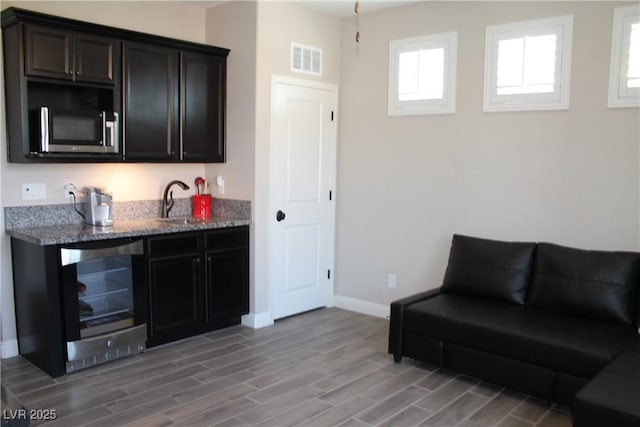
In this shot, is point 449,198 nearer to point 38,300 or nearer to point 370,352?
point 370,352

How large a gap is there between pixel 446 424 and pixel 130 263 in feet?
8.27

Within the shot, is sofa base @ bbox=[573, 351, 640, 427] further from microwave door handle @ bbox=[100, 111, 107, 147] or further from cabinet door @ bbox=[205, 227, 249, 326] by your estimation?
microwave door handle @ bbox=[100, 111, 107, 147]

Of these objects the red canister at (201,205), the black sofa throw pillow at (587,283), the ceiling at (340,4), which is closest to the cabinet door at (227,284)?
the red canister at (201,205)

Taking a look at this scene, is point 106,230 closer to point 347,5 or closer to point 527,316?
point 347,5

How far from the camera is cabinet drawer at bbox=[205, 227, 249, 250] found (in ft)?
14.9

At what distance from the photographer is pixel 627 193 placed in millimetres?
3803

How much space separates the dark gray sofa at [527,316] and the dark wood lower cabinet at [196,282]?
4.98ft

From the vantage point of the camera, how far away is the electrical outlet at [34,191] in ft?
13.1

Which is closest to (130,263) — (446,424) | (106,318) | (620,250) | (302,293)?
(106,318)

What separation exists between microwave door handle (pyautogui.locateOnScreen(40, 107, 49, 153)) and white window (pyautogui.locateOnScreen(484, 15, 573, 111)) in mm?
3361

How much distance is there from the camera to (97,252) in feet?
12.4

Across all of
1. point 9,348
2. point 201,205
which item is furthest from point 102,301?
point 201,205

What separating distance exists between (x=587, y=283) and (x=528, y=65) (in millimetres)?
1743

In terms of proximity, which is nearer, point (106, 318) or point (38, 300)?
Answer: point (38, 300)
